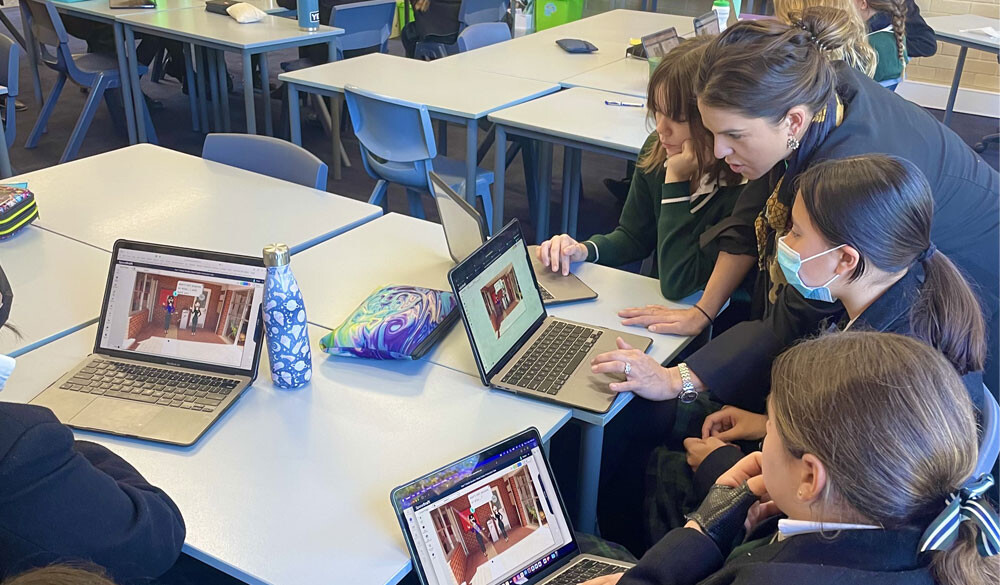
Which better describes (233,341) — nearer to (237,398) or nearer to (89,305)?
(237,398)

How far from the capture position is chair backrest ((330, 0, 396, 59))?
4.46m

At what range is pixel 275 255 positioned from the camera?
129 cm

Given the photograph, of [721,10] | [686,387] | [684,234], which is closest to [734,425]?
[686,387]

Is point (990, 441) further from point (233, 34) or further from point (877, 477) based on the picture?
point (233, 34)

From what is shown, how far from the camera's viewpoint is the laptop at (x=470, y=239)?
1677 mm

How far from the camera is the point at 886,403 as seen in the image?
3.00 feet

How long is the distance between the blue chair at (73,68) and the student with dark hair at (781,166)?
360 cm

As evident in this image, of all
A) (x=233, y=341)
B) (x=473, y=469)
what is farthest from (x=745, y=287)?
(x=233, y=341)

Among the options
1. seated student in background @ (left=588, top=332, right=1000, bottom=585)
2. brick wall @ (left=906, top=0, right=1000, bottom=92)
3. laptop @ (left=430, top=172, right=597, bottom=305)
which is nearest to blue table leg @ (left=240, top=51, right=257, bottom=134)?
laptop @ (left=430, top=172, right=597, bottom=305)

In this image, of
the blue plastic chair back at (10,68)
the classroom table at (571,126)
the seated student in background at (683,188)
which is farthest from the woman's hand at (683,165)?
the blue plastic chair back at (10,68)

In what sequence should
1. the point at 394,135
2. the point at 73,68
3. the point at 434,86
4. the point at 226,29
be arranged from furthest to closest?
the point at 73,68, the point at 226,29, the point at 434,86, the point at 394,135

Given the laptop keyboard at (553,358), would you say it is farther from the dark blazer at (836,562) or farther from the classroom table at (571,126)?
the classroom table at (571,126)

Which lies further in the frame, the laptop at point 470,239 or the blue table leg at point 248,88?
the blue table leg at point 248,88

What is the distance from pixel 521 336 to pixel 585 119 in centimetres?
151
